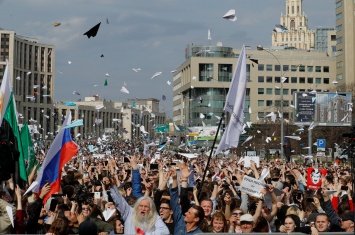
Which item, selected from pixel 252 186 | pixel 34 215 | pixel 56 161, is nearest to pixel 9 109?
pixel 56 161

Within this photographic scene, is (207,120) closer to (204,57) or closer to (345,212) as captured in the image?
(204,57)

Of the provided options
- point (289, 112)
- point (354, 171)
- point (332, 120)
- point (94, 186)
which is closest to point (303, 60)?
point (289, 112)

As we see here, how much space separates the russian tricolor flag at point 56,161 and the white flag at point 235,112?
2.27 metres

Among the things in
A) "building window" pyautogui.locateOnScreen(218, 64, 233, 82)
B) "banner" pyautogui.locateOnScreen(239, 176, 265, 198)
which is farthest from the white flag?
"building window" pyautogui.locateOnScreen(218, 64, 233, 82)

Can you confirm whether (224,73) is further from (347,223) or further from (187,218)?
(187,218)

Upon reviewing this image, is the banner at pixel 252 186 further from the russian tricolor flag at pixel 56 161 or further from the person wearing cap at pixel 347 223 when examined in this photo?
the russian tricolor flag at pixel 56 161

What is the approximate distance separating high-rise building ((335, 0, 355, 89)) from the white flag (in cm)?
8323

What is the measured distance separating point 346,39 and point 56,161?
88.5 m

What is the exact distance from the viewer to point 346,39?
97.8m

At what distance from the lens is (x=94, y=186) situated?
572 inches

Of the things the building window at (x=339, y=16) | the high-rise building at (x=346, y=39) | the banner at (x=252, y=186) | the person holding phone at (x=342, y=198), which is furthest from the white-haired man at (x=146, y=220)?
the building window at (x=339, y=16)

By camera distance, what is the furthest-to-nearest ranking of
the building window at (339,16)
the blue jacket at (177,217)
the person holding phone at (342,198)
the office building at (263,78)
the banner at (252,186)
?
the office building at (263,78) → the building window at (339,16) → the person holding phone at (342,198) → the banner at (252,186) → the blue jacket at (177,217)

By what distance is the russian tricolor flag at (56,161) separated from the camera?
454 inches

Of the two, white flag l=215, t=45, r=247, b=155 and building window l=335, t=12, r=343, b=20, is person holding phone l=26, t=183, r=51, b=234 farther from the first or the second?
building window l=335, t=12, r=343, b=20
